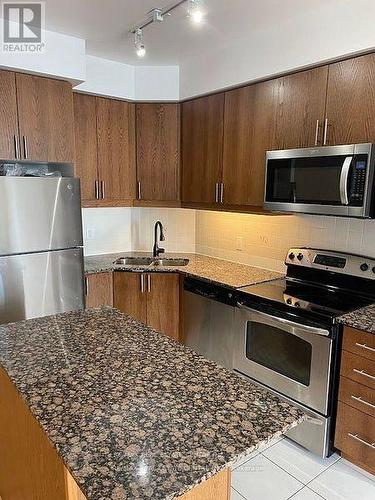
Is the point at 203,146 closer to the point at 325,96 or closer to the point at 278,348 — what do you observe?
the point at 325,96

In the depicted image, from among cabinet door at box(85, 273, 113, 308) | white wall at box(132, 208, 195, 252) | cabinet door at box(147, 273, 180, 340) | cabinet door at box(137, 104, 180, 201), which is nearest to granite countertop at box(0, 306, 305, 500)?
cabinet door at box(85, 273, 113, 308)

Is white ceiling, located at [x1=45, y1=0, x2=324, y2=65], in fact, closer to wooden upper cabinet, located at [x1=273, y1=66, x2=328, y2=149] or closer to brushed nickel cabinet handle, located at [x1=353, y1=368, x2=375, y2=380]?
wooden upper cabinet, located at [x1=273, y1=66, x2=328, y2=149]

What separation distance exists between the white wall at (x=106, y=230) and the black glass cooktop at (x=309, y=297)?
1617 millimetres

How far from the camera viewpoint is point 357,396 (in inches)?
76.2

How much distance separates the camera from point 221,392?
1.15 m

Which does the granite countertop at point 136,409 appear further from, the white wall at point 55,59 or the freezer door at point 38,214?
the white wall at point 55,59

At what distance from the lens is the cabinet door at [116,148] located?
123 inches

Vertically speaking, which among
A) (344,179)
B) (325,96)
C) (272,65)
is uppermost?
(272,65)

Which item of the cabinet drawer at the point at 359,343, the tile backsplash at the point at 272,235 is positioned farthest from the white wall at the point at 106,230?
the cabinet drawer at the point at 359,343

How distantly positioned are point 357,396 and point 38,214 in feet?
7.12

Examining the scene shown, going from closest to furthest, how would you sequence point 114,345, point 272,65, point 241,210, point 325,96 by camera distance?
point 114,345
point 325,96
point 272,65
point 241,210

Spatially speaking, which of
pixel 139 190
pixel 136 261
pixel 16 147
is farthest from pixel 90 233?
pixel 16 147

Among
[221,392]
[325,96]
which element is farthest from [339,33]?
[221,392]

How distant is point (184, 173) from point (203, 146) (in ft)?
1.02
